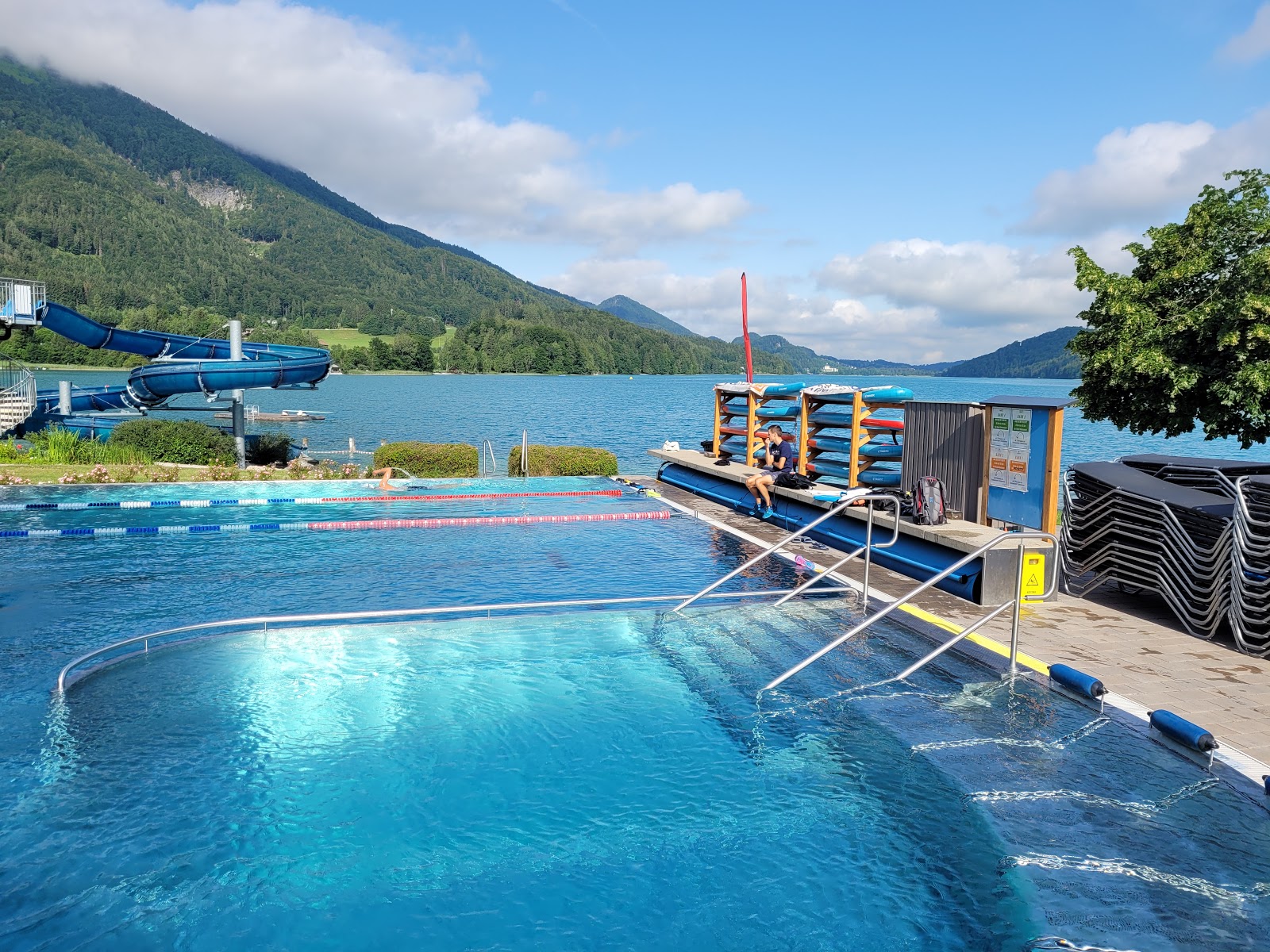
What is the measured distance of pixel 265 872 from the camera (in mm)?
5039

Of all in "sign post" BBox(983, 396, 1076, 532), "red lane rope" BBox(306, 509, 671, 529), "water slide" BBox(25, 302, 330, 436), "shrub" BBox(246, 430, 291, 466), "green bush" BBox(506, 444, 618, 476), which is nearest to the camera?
"sign post" BBox(983, 396, 1076, 532)

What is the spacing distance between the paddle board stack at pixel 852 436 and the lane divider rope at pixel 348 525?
3.16m

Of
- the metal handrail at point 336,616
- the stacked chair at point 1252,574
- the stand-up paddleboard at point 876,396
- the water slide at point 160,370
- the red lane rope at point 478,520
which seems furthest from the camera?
the water slide at point 160,370

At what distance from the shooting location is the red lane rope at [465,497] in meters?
17.6

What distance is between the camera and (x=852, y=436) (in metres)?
13.8

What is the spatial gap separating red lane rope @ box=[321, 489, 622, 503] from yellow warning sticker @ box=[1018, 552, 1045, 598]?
11.0 metres

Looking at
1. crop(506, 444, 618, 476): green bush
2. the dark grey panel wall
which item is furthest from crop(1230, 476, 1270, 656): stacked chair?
crop(506, 444, 618, 476): green bush

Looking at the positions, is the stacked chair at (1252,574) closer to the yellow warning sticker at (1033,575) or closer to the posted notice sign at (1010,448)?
the yellow warning sticker at (1033,575)

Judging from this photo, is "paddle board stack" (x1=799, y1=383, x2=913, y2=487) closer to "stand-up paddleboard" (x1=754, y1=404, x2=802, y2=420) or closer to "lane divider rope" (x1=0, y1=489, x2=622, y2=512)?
"stand-up paddleboard" (x1=754, y1=404, x2=802, y2=420)

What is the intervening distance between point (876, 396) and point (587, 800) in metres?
9.41

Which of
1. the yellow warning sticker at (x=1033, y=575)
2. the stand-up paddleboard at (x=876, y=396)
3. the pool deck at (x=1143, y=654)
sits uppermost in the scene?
the stand-up paddleboard at (x=876, y=396)

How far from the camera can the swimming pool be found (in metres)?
4.54

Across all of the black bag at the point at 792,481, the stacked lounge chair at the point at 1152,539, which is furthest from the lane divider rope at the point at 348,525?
the stacked lounge chair at the point at 1152,539

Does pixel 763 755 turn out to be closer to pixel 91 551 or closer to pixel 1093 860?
pixel 1093 860
